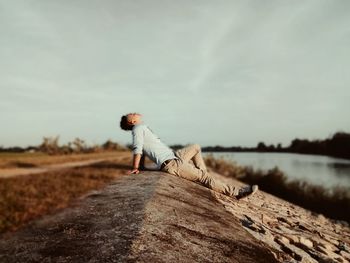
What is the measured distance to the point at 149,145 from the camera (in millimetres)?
5777

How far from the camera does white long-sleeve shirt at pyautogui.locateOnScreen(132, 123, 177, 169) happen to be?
5652 mm

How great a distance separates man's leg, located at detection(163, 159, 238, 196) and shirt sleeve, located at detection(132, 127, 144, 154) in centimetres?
51

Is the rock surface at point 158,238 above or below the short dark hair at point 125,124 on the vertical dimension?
below

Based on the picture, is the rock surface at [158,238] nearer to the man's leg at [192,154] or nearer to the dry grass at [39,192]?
the man's leg at [192,154]

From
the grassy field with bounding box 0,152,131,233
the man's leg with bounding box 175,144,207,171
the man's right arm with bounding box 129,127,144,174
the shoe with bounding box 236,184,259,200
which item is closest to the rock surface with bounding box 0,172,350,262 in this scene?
the shoe with bounding box 236,184,259,200

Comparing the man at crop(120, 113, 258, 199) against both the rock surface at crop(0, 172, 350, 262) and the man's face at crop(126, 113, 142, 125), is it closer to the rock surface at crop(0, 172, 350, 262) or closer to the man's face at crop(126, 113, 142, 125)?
the man's face at crop(126, 113, 142, 125)

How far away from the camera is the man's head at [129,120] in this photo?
19.2ft

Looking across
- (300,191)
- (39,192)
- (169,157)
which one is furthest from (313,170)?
(169,157)

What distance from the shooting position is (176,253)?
197 cm

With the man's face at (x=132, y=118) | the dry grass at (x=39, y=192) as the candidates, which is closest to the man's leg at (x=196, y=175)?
the man's face at (x=132, y=118)

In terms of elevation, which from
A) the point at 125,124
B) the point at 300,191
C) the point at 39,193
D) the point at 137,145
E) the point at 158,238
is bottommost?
the point at 300,191

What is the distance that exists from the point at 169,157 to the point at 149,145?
15.1 inches

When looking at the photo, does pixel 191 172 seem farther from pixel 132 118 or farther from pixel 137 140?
pixel 132 118

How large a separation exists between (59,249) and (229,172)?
2059 cm
